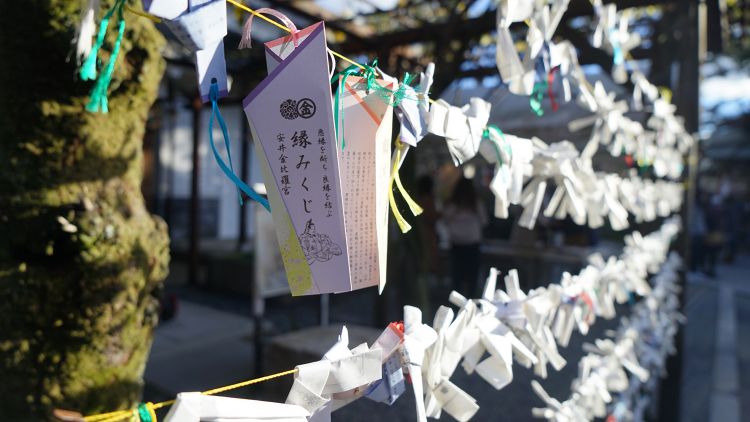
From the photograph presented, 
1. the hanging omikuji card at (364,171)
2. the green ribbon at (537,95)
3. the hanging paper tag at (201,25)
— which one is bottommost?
the hanging omikuji card at (364,171)

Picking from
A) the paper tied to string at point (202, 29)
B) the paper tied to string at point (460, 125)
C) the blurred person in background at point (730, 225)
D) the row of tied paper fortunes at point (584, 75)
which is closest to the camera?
the paper tied to string at point (202, 29)

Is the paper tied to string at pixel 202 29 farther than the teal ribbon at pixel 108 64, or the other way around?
the teal ribbon at pixel 108 64

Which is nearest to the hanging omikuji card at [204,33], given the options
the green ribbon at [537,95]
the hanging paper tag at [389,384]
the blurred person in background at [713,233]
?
the hanging paper tag at [389,384]

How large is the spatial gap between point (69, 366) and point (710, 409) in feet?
13.9

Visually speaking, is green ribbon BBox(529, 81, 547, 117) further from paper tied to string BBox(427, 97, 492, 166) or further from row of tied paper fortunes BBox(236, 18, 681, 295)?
row of tied paper fortunes BBox(236, 18, 681, 295)

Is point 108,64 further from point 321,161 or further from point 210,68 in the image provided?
point 321,161

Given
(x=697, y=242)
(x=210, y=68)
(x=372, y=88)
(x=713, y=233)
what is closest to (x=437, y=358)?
(x=372, y=88)

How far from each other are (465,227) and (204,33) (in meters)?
4.01

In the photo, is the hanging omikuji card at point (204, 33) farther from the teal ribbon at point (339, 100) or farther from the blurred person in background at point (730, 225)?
the blurred person in background at point (730, 225)

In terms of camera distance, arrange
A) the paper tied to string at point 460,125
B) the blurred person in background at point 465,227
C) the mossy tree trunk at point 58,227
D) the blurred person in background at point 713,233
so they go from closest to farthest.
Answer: the paper tied to string at point 460,125
the mossy tree trunk at point 58,227
the blurred person in background at point 465,227
the blurred person in background at point 713,233

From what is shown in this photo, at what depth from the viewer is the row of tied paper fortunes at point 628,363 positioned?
1789mm

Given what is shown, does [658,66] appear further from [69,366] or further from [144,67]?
[69,366]

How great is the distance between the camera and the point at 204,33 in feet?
2.32

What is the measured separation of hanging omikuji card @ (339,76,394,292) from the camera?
0.83m
